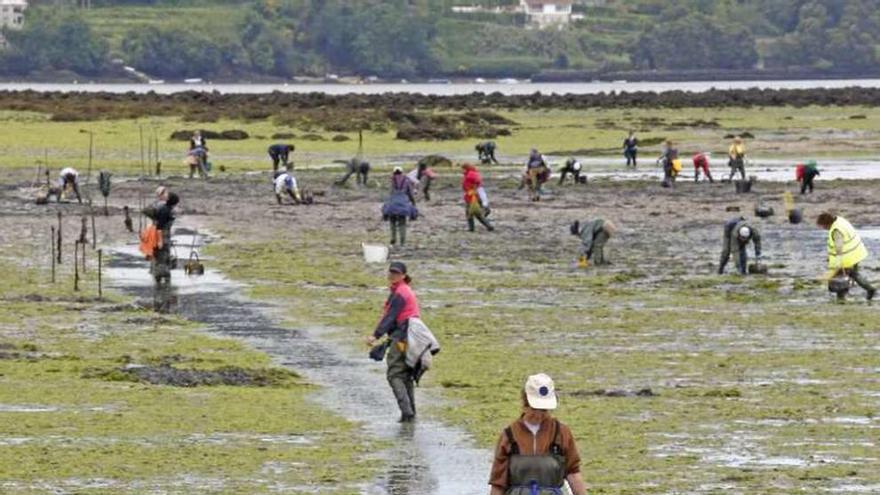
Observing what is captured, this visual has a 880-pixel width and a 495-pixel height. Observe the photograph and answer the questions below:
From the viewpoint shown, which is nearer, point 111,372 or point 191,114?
point 111,372

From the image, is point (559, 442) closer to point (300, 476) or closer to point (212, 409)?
point (300, 476)

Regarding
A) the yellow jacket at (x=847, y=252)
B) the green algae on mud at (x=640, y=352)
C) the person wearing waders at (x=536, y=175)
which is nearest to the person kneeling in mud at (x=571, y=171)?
the person wearing waders at (x=536, y=175)

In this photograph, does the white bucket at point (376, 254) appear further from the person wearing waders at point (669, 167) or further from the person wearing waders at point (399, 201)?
the person wearing waders at point (669, 167)

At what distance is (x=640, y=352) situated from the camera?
27.5 metres

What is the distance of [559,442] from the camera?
13141 mm

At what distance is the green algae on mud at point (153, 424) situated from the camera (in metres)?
18.8

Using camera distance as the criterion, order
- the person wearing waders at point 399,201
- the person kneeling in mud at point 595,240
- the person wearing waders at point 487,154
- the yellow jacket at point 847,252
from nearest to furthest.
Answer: the yellow jacket at point 847,252 < the person kneeling in mud at point 595,240 < the person wearing waders at point 399,201 < the person wearing waders at point 487,154

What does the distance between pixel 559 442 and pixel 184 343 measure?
15.7 m

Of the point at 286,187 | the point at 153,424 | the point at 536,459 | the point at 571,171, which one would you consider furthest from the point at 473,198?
the point at 536,459

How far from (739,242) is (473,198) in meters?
9.96

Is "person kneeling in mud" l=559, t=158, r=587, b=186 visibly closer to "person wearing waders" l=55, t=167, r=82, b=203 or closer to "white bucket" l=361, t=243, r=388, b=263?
"person wearing waders" l=55, t=167, r=82, b=203

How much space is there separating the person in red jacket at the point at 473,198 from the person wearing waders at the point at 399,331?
24004 millimetres

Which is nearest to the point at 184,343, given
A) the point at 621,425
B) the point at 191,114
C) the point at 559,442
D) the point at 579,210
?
the point at 621,425

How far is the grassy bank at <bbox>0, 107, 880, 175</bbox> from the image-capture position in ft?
254
